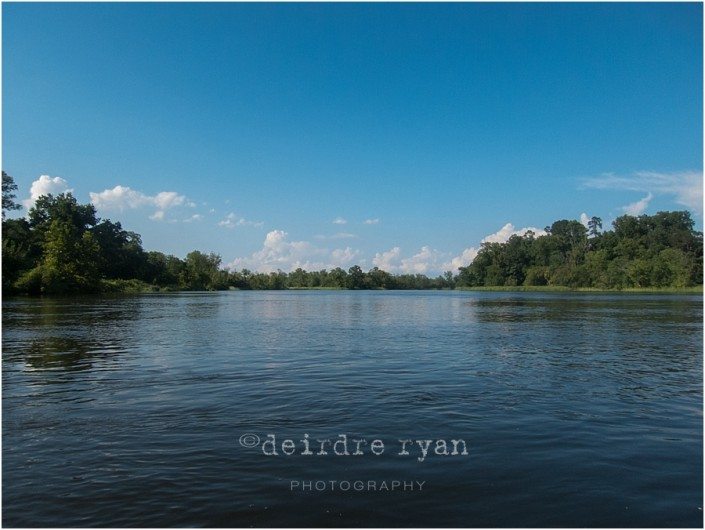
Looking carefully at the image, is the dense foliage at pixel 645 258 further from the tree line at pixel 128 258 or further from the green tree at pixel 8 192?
the green tree at pixel 8 192

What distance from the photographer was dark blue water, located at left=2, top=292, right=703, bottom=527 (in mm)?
8117

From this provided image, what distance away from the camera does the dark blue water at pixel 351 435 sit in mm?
8117

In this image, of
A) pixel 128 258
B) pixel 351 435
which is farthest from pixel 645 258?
pixel 351 435

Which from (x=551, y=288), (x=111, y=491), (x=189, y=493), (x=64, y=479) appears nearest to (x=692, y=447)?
(x=189, y=493)

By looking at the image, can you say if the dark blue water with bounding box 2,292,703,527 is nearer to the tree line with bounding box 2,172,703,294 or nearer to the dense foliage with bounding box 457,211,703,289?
the tree line with bounding box 2,172,703,294

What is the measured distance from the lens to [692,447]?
36.9ft

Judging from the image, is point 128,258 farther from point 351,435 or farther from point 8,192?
point 351,435

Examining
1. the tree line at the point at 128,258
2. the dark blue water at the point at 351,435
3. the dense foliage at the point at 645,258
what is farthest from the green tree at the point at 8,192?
the dense foliage at the point at 645,258

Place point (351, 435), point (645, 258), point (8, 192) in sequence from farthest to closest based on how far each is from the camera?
point (645, 258) < point (8, 192) < point (351, 435)

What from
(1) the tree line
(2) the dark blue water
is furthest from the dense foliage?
(2) the dark blue water

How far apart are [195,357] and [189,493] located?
15595mm

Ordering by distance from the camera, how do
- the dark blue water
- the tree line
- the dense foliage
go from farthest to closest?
the dense foliage, the tree line, the dark blue water

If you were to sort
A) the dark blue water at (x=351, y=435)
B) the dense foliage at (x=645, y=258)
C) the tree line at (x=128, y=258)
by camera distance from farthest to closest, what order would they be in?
the dense foliage at (x=645, y=258) → the tree line at (x=128, y=258) → the dark blue water at (x=351, y=435)

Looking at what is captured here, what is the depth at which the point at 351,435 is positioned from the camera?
1174cm
